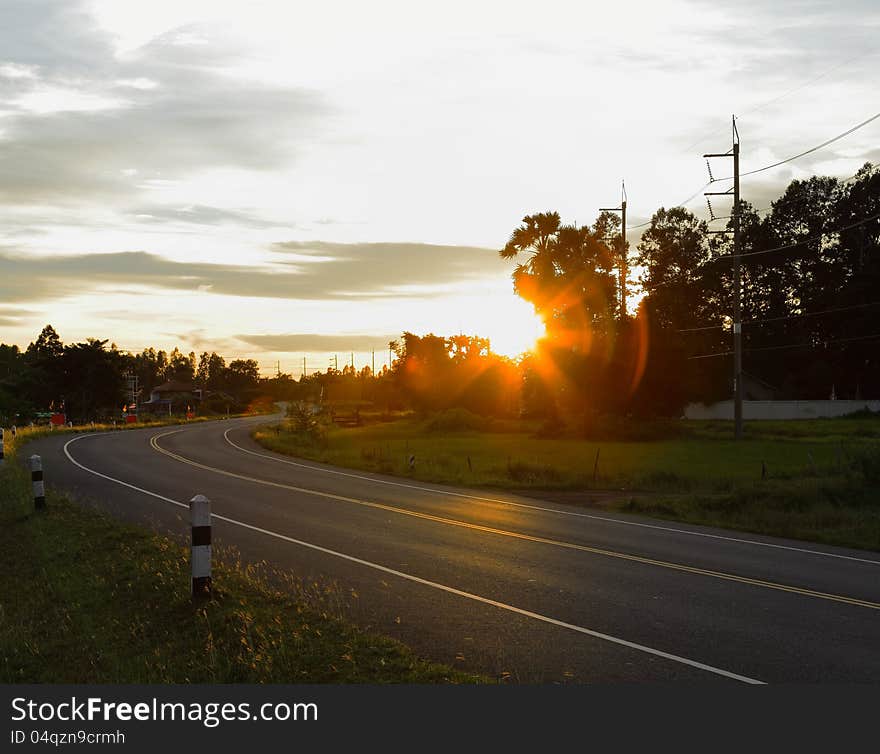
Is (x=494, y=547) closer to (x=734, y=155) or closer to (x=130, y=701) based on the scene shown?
(x=130, y=701)

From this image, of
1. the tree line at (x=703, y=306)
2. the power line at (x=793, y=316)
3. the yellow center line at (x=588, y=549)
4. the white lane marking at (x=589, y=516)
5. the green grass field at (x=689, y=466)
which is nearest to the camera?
the yellow center line at (x=588, y=549)

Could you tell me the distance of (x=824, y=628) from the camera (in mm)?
9227

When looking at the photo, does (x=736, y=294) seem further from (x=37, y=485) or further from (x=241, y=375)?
(x=241, y=375)

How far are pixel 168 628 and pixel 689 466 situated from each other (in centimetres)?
2912

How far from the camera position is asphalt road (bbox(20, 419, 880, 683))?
8.04 metres

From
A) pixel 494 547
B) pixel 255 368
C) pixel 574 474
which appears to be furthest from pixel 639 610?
pixel 255 368

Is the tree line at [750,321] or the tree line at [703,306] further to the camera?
the tree line at [750,321]

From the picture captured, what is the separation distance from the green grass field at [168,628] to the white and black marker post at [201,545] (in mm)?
193

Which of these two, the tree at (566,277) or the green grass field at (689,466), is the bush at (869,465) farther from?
the tree at (566,277)

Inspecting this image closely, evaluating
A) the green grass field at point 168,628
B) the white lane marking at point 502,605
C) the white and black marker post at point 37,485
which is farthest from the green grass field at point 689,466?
the white and black marker post at point 37,485

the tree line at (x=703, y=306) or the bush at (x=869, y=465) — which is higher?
the tree line at (x=703, y=306)

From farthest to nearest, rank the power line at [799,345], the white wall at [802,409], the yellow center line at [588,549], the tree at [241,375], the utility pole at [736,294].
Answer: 1. the tree at [241,375]
2. the power line at [799,345]
3. the white wall at [802,409]
4. the utility pole at [736,294]
5. the yellow center line at [588,549]

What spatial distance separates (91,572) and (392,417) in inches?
3563

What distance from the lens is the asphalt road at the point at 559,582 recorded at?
804 centimetres
